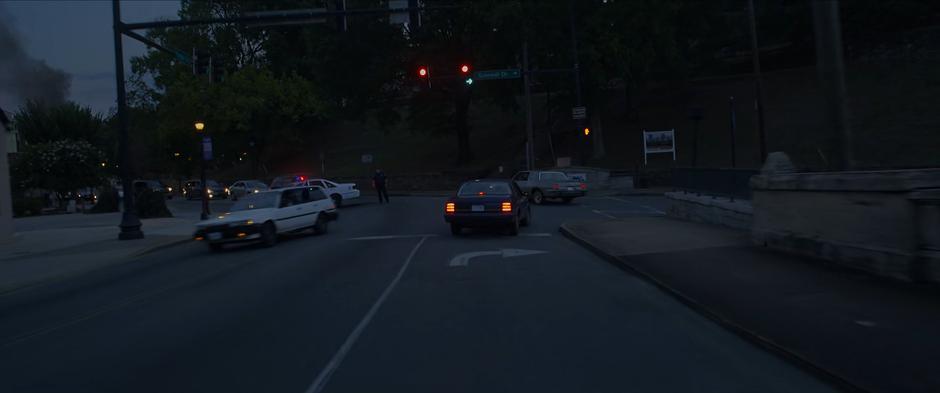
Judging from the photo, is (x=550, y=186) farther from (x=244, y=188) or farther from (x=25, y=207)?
(x=25, y=207)

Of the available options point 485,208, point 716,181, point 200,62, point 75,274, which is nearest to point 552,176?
point 485,208

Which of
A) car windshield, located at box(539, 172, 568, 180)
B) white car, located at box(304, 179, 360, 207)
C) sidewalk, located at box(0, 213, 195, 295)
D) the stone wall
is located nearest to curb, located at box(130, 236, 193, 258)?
sidewalk, located at box(0, 213, 195, 295)

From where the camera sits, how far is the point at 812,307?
8117 mm

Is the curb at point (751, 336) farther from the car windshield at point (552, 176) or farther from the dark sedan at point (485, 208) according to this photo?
the car windshield at point (552, 176)

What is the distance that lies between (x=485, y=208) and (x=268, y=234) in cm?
547

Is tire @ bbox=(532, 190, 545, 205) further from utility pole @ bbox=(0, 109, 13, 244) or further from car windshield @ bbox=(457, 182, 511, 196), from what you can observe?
utility pole @ bbox=(0, 109, 13, 244)

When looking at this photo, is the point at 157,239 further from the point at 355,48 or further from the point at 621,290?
the point at 355,48

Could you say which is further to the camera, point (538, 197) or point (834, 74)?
point (538, 197)

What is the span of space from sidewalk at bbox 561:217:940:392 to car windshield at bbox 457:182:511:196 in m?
4.96

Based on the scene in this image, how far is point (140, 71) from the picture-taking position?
6556cm

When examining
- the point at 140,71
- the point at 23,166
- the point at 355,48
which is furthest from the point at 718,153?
the point at 140,71

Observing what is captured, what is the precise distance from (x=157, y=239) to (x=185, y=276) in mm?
8682

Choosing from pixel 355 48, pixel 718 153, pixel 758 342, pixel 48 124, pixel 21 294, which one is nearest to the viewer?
pixel 758 342

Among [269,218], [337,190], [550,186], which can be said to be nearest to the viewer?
[269,218]
